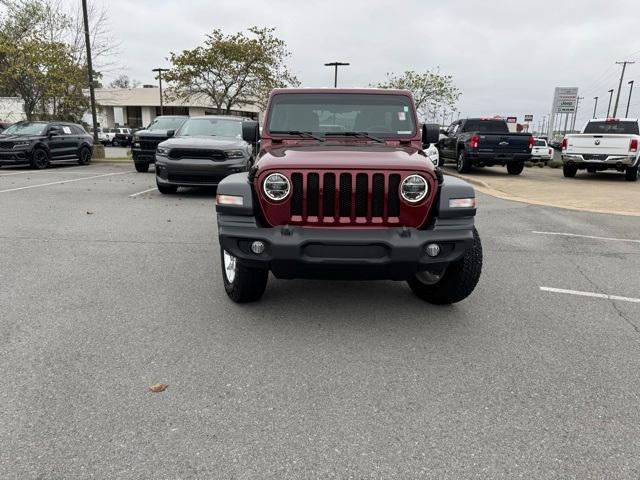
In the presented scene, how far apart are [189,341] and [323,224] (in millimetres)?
1233

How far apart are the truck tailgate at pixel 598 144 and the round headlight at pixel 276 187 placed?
14.7 metres

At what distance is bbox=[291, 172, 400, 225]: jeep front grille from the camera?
3.54 meters

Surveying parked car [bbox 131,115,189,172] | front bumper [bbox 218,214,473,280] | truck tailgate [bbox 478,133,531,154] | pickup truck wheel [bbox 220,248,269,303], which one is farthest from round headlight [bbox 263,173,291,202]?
truck tailgate [bbox 478,133,531,154]

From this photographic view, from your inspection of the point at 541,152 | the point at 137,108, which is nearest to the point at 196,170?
the point at 541,152

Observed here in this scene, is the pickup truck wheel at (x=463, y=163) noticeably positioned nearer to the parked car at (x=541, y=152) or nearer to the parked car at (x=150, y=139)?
the parked car at (x=150, y=139)

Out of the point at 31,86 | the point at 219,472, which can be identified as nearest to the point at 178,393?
the point at 219,472

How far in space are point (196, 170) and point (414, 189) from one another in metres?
7.09

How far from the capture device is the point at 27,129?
1659cm

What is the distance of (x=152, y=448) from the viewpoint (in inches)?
93.0

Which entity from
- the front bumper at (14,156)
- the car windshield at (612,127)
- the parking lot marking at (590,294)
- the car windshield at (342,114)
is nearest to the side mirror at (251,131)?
the car windshield at (342,114)

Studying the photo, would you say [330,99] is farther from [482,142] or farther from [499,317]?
[482,142]

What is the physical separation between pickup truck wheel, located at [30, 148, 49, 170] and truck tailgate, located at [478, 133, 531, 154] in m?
14.1

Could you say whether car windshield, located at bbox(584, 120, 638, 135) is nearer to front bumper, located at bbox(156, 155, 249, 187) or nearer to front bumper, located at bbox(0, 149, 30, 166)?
front bumper, located at bbox(156, 155, 249, 187)

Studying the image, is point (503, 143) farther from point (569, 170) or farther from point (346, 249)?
point (346, 249)
